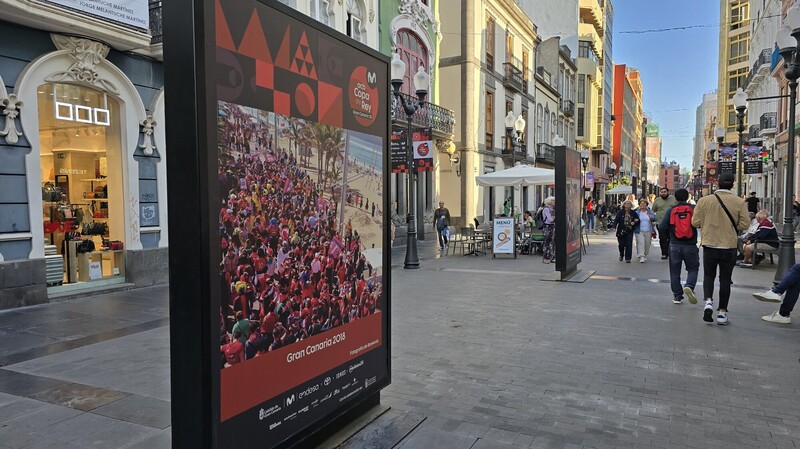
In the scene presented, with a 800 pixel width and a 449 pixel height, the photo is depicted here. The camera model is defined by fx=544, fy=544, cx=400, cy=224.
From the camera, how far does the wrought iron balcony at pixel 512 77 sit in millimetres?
29234

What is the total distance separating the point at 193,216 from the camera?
248 centimetres

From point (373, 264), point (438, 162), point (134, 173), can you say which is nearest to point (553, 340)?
point (373, 264)

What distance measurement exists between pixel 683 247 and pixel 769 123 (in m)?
32.7

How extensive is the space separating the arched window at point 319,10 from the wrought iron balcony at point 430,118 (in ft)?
13.7

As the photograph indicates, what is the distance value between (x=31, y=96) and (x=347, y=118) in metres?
7.78

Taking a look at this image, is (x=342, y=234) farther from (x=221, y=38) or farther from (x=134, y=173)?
(x=134, y=173)

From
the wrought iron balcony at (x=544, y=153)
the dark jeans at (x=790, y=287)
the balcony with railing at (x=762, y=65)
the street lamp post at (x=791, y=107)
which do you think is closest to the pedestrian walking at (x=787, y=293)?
the dark jeans at (x=790, y=287)

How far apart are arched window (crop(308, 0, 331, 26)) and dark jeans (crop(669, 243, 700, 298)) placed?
11.5 meters

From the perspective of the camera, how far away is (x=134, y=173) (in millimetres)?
10578

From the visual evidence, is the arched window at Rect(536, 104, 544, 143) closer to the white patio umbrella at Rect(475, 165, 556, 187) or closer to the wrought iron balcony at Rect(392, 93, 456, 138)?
the wrought iron balcony at Rect(392, 93, 456, 138)

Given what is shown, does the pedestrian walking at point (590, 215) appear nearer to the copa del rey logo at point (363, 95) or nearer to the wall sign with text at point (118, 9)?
the wall sign with text at point (118, 9)

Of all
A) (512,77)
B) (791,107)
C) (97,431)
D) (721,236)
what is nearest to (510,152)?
(512,77)

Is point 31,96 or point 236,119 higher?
point 31,96

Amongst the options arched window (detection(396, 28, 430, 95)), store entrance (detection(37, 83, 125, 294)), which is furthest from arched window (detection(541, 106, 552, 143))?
store entrance (detection(37, 83, 125, 294))
